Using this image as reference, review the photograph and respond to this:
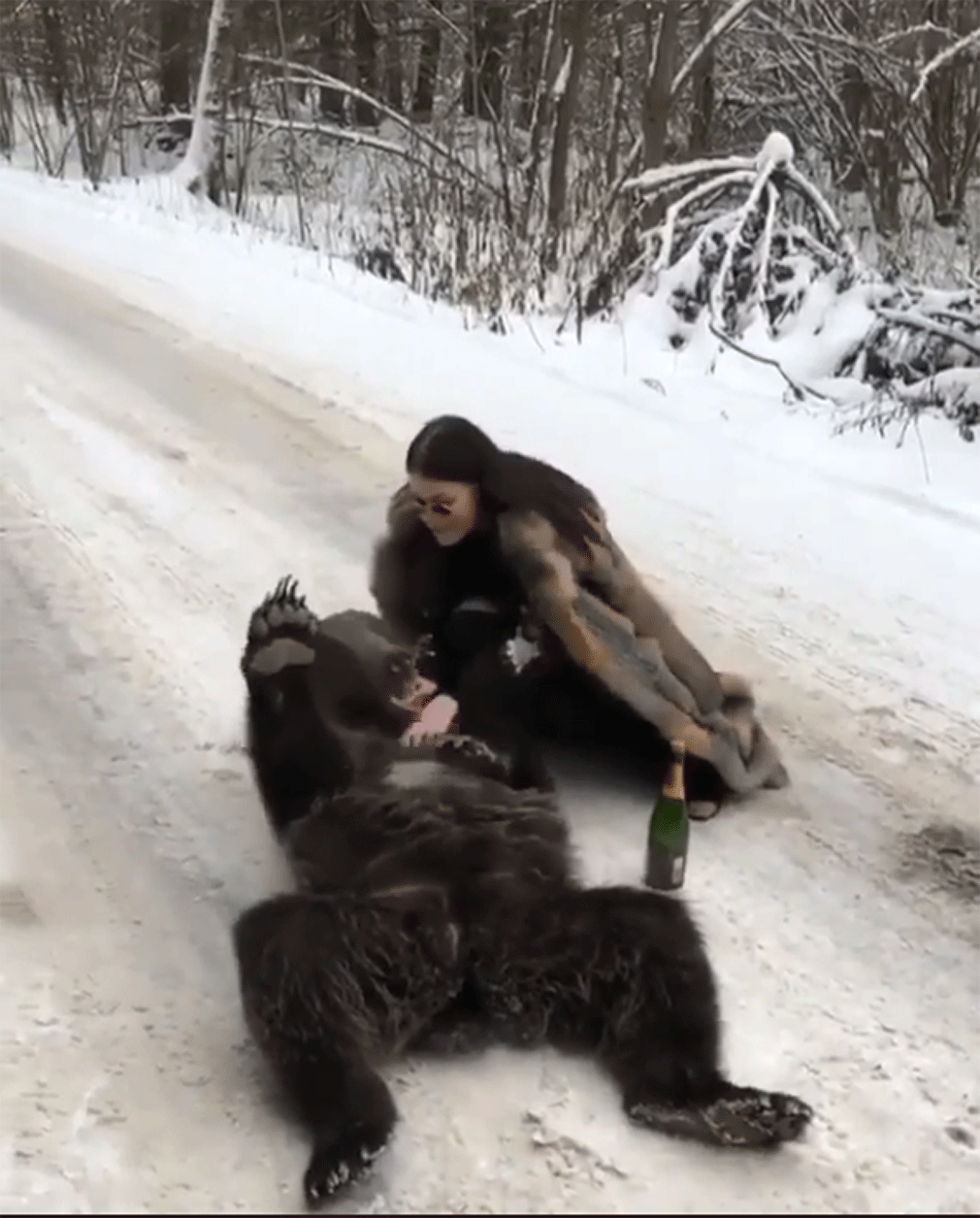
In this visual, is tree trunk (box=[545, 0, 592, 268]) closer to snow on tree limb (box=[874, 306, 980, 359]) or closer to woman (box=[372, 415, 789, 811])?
snow on tree limb (box=[874, 306, 980, 359])

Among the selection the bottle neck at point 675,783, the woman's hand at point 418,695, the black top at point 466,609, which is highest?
the black top at point 466,609

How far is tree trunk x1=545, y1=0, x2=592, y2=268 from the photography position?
11.1 m

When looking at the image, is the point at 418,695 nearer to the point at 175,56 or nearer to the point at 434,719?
the point at 434,719

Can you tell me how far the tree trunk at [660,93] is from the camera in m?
10.1

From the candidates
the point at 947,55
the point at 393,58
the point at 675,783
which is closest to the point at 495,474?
the point at 675,783

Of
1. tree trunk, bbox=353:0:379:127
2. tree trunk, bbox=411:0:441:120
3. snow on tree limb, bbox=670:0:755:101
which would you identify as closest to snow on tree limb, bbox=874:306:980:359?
snow on tree limb, bbox=670:0:755:101

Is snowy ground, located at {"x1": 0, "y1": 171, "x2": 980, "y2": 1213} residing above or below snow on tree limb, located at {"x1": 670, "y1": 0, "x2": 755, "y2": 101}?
below

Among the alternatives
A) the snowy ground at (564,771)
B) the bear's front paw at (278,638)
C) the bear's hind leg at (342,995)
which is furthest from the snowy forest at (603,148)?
the bear's hind leg at (342,995)

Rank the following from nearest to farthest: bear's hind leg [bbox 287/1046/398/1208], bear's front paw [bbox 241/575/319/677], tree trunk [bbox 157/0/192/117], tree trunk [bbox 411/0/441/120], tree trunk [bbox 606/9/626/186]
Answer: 1. bear's hind leg [bbox 287/1046/398/1208]
2. bear's front paw [bbox 241/575/319/677]
3. tree trunk [bbox 606/9/626/186]
4. tree trunk [bbox 411/0/441/120]
5. tree trunk [bbox 157/0/192/117]

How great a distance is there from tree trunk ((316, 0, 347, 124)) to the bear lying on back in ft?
54.9

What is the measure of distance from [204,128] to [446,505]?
13.7 metres

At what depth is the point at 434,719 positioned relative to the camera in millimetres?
3170

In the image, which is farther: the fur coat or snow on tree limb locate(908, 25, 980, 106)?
snow on tree limb locate(908, 25, 980, 106)

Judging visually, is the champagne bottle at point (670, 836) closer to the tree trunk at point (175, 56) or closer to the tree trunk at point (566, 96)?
the tree trunk at point (566, 96)
